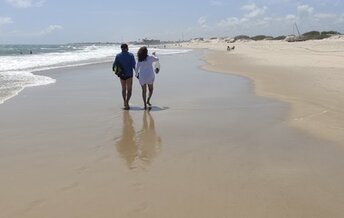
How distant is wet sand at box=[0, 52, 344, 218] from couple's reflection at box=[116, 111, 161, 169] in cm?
1

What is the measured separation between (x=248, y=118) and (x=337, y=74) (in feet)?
26.5

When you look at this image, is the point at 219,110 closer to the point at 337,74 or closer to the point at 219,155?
the point at 219,155

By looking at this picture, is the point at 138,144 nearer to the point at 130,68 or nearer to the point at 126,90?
the point at 126,90

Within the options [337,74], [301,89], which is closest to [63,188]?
[301,89]

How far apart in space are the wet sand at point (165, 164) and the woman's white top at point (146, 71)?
97cm

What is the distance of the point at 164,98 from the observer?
1174 cm

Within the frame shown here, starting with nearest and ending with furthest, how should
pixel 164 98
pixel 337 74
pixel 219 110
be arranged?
pixel 219 110, pixel 164 98, pixel 337 74

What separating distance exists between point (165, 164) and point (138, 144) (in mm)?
1196

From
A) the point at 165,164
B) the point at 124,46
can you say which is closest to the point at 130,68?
the point at 124,46

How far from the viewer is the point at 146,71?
10633 millimetres

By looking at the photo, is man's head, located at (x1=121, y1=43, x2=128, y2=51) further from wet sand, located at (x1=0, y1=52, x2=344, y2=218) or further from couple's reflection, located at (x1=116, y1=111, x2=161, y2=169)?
couple's reflection, located at (x1=116, y1=111, x2=161, y2=169)

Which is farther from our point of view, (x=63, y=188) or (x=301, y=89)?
(x=301, y=89)

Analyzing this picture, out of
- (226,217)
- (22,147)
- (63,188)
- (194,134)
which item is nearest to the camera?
(226,217)

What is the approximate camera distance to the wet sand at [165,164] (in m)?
4.23
